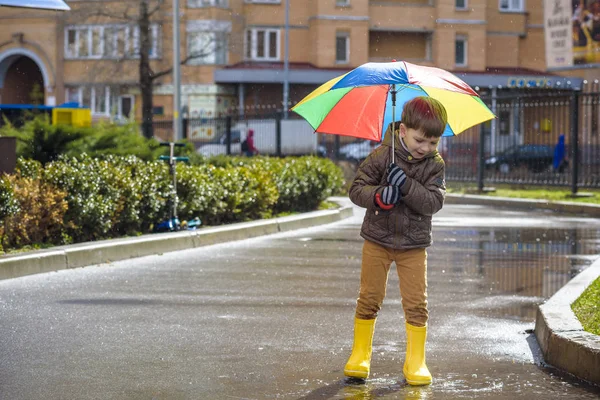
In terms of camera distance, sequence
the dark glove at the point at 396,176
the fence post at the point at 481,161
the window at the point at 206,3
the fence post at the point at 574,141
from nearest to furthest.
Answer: the dark glove at the point at 396,176 → the fence post at the point at 574,141 → the fence post at the point at 481,161 → the window at the point at 206,3

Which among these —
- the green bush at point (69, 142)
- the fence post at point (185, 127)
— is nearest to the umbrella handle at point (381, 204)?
the green bush at point (69, 142)

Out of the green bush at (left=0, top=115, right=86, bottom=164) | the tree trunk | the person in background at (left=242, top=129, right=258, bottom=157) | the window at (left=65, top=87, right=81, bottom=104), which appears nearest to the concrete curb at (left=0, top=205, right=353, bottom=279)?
the green bush at (left=0, top=115, right=86, bottom=164)

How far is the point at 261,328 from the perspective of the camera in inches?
313

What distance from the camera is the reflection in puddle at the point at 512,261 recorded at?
9.75 m

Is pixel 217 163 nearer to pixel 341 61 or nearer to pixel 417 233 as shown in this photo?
pixel 417 233

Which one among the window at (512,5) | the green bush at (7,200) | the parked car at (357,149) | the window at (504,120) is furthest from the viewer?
the window at (512,5)

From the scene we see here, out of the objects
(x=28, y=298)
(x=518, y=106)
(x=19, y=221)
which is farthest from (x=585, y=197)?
(x=28, y=298)

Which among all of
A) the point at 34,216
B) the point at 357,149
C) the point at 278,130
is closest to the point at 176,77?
the point at 278,130

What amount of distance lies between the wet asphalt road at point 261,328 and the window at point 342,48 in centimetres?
4801

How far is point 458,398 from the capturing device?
5.88 m

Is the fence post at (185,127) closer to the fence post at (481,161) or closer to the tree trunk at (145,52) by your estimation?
the tree trunk at (145,52)

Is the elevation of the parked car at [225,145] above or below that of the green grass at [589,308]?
above

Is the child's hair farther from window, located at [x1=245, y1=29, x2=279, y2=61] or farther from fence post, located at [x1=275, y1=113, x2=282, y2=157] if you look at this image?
window, located at [x1=245, y1=29, x2=279, y2=61]

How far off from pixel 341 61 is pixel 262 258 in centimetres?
4947
